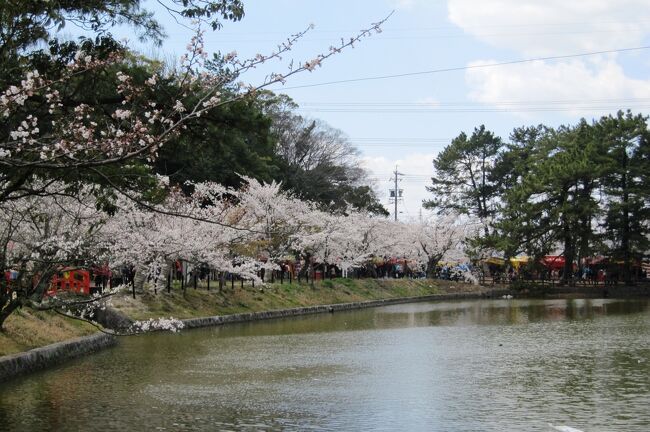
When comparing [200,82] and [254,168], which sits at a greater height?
[254,168]

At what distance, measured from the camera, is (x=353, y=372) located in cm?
1380

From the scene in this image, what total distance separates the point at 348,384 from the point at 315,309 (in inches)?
786

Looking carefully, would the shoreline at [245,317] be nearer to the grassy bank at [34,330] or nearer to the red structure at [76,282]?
the grassy bank at [34,330]

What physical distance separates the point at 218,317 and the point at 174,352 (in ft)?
27.2

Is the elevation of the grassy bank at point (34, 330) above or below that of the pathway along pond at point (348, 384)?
above

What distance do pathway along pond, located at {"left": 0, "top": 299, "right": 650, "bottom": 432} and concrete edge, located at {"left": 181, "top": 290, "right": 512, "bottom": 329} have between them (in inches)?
132

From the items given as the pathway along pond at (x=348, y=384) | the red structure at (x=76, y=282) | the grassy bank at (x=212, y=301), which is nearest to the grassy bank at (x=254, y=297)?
the grassy bank at (x=212, y=301)

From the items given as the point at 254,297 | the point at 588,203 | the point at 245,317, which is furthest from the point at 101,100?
the point at 588,203

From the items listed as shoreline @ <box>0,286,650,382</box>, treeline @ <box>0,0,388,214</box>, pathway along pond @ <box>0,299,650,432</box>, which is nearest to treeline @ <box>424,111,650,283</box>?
shoreline @ <box>0,286,650,382</box>

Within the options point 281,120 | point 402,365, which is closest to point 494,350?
point 402,365

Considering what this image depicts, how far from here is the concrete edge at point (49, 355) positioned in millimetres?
12883

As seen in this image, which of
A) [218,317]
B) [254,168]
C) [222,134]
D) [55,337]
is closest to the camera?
[222,134]

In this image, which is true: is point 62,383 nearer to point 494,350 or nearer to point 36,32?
point 36,32

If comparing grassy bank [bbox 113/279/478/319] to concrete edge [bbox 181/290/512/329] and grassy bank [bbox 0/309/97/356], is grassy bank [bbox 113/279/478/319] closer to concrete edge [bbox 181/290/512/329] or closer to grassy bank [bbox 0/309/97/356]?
concrete edge [bbox 181/290/512/329]
